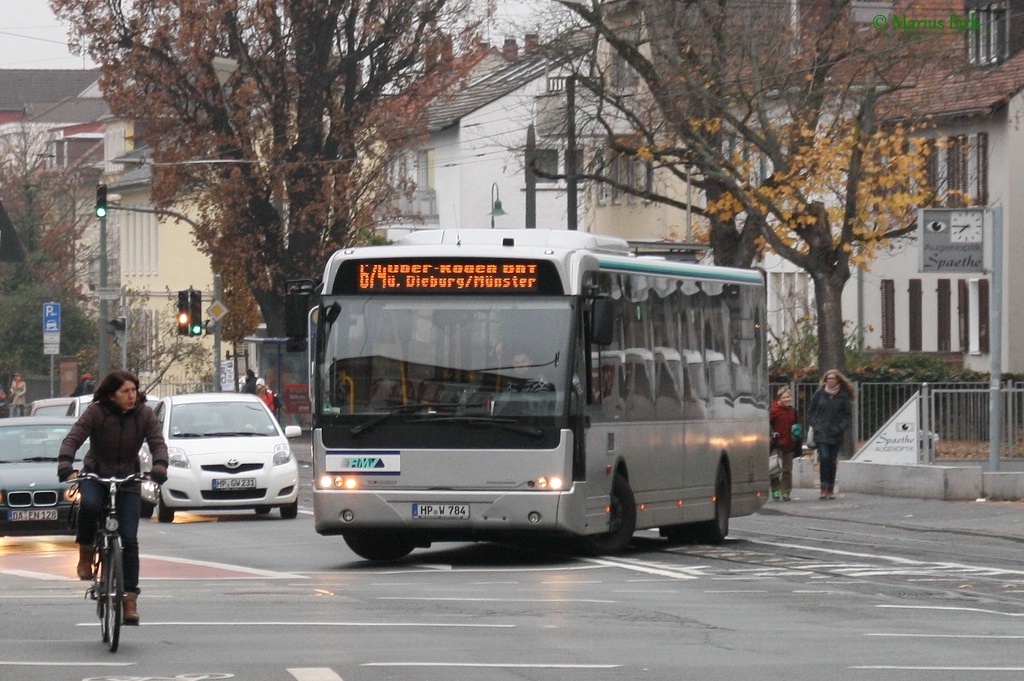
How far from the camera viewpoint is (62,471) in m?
13.1

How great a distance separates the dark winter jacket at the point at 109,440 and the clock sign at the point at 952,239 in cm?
1721

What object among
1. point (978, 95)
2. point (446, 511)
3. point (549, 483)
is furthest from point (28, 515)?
point (978, 95)

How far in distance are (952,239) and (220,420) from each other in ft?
31.6

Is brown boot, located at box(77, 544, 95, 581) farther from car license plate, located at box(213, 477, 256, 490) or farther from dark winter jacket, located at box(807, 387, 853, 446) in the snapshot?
dark winter jacket, located at box(807, 387, 853, 446)

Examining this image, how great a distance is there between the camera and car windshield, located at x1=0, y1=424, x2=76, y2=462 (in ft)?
80.5

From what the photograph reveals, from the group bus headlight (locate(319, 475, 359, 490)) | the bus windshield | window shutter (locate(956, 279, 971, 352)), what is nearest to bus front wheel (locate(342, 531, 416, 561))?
bus headlight (locate(319, 475, 359, 490))

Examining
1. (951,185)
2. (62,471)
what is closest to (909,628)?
(62,471)

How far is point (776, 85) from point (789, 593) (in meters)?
21.4

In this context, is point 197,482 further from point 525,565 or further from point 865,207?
point 865,207

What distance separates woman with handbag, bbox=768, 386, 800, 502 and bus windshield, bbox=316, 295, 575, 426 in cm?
1299

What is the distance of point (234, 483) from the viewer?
86.7 ft

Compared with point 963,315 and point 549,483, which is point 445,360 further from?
point 963,315

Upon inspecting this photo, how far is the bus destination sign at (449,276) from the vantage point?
61.3 feet

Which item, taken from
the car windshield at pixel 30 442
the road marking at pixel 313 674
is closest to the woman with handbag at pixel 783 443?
the car windshield at pixel 30 442
